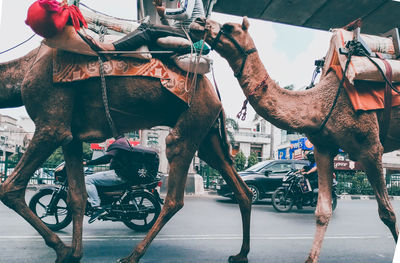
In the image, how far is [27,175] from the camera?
2750 mm

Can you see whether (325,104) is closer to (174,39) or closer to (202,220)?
(174,39)

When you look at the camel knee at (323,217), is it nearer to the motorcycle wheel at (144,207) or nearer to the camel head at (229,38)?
the camel head at (229,38)

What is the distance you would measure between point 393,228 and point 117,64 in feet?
10.1

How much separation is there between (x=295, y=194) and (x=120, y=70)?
8.14m

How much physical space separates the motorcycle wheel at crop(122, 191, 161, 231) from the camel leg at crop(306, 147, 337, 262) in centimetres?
321

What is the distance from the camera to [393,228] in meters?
3.24

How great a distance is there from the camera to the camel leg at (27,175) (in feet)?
8.92

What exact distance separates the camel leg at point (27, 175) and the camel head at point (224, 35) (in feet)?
5.10

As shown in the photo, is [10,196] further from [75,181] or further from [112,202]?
[112,202]

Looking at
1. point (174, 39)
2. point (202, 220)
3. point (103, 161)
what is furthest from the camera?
point (202, 220)

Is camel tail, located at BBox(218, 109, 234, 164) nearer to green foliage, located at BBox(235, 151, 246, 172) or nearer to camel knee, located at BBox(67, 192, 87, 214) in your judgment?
camel knee, located at BBox(67, 192, 87, 214)

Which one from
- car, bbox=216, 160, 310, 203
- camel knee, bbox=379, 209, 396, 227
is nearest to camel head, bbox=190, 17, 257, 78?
camel knee, bbox=379, 209, 396, 227

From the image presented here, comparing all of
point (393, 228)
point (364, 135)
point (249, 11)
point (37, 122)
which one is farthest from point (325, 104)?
point (249, 11)

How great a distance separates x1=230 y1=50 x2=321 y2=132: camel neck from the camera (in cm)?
303
